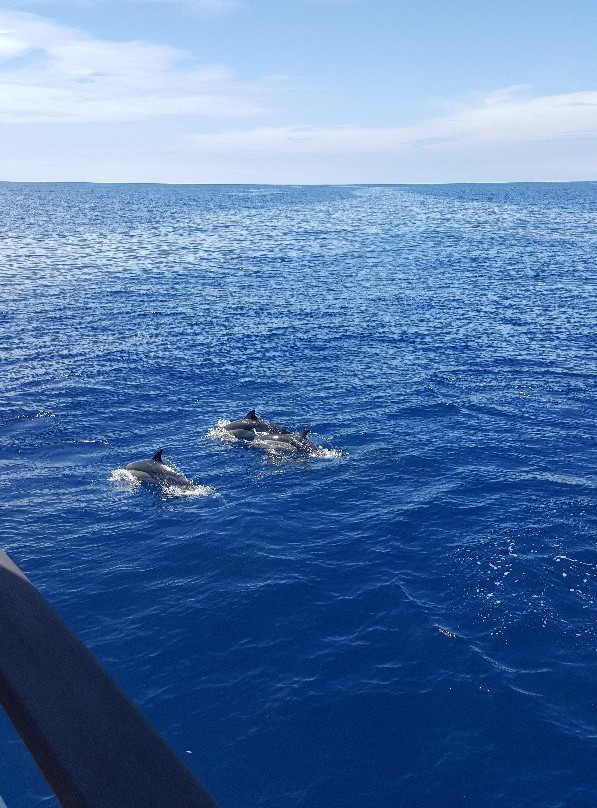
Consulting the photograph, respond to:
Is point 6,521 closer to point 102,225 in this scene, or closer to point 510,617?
point 510,617

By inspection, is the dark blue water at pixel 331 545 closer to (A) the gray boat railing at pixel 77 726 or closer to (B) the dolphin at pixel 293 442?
(B) the dolphin at pixel 293 442

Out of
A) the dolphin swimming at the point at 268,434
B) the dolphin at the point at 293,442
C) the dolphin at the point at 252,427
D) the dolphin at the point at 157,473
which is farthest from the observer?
the dolphin at the point at 252,427

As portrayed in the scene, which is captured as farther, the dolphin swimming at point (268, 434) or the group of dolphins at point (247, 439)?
the dolphin swimming at point (268, 434)

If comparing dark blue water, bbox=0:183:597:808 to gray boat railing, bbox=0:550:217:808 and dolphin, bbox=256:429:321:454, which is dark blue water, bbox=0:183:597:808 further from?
gray boat railing, bbox=0:550:217:808

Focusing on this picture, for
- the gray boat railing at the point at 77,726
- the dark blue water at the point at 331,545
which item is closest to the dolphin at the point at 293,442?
the dark blue water at the point at 331,545

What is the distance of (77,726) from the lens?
8.50ft

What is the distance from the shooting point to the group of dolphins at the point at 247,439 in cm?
3394

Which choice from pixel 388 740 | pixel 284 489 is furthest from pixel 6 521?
pixel 388 740

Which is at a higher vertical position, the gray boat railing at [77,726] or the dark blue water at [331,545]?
the gray boat railing at [77,726]

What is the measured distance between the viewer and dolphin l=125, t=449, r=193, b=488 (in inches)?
1332

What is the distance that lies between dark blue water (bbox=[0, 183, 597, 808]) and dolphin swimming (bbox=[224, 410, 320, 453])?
1.00 meters

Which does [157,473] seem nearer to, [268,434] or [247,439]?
[247,439]

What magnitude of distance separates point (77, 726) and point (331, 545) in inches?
1075

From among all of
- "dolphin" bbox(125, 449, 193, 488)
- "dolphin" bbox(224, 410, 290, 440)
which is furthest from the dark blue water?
"dolphin" bbox(224, 410, 290, 440)
